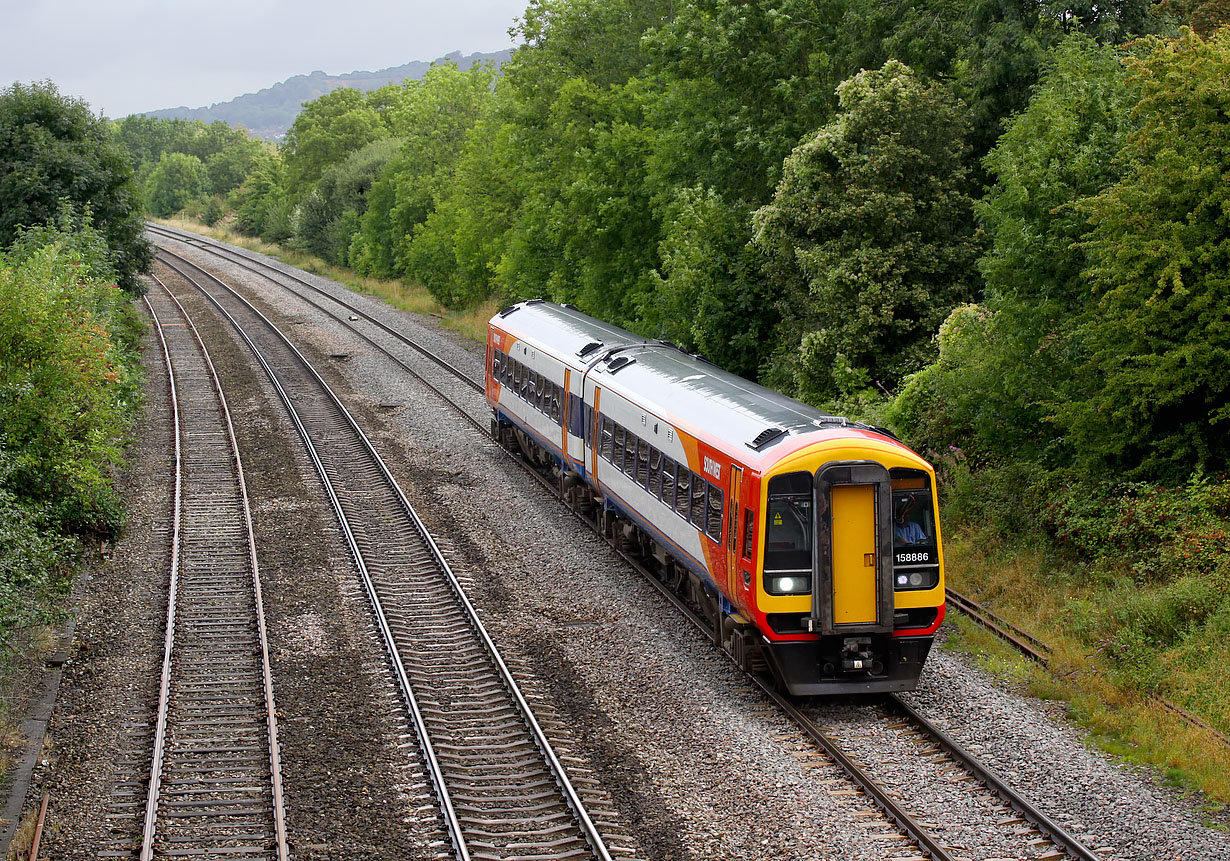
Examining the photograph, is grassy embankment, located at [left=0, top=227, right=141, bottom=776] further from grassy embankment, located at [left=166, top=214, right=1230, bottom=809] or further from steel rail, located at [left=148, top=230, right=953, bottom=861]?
grassy embankment, located at [left=166, top=214, right=1230, bottom=809]

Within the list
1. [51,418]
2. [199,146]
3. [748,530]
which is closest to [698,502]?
[748,530]

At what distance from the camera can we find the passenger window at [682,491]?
48.7ft

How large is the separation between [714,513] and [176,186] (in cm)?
11317

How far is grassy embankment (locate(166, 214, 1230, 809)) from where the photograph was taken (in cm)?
1166

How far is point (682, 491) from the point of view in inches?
591

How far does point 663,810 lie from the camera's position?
1051cm

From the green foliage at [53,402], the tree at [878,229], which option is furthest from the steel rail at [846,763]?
the green foliage at [53,402]

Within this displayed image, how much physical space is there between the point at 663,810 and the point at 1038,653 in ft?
19.1

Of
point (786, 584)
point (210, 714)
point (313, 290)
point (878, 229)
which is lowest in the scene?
point (210, 714)

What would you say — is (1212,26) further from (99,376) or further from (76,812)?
(76,812)

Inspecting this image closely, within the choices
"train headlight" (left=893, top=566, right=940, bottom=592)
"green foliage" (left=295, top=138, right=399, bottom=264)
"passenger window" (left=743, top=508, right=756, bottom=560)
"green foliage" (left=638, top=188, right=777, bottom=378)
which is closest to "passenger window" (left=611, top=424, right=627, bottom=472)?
"passenger window" (left=743, top=508, right=756, bottom=560)

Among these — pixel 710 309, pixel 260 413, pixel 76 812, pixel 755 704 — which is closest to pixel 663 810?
pixel 755 704

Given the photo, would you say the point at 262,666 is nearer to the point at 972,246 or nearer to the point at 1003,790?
the point at 1003,790

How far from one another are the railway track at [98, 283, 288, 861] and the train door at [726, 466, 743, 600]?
5.18 meters
